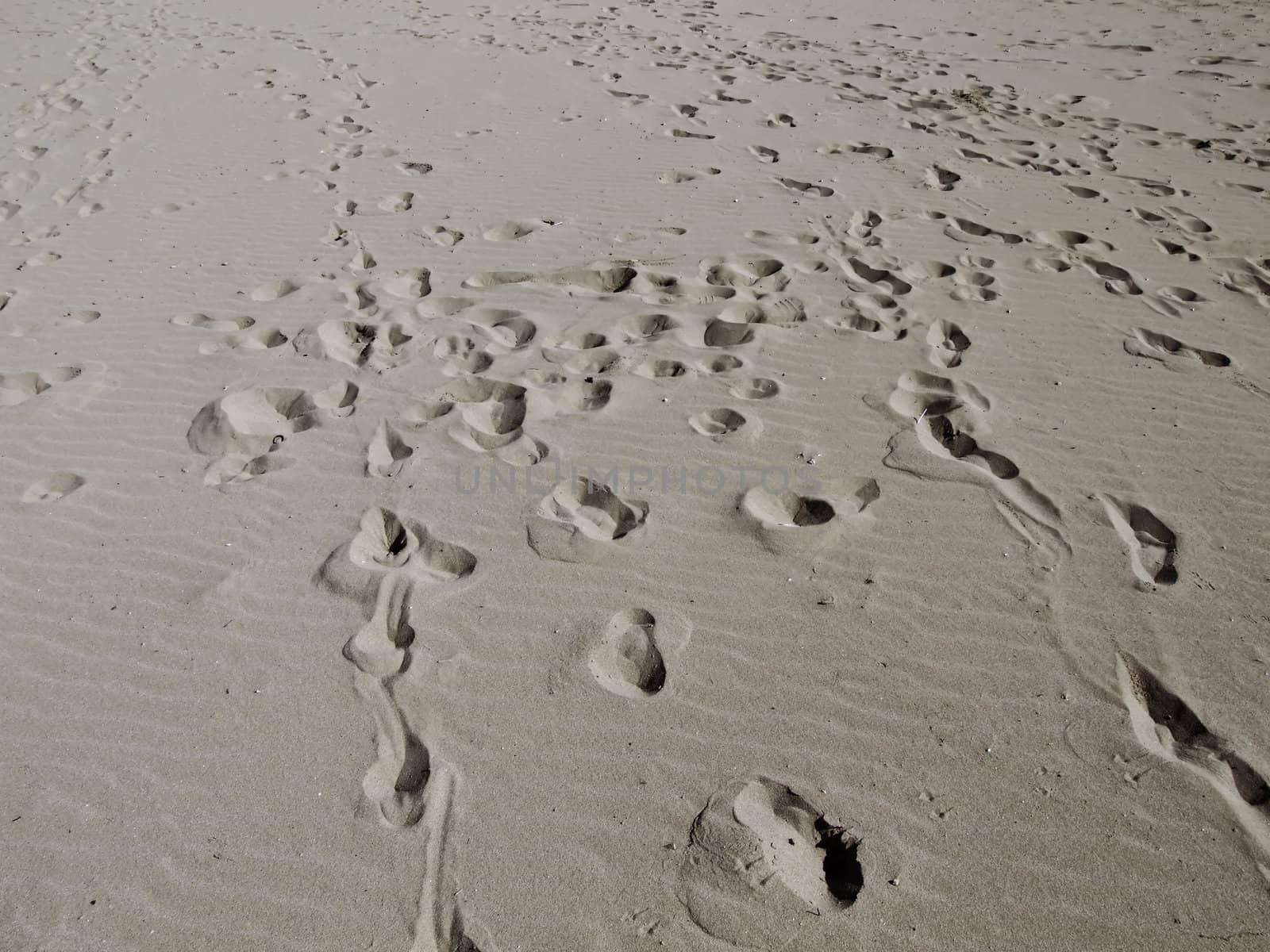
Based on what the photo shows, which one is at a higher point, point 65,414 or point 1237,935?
point 1237,935

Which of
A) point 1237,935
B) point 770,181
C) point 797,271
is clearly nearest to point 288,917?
point 1237,935

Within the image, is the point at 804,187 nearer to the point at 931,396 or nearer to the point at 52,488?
the point at 931,396

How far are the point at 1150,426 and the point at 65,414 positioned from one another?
13.2 feet

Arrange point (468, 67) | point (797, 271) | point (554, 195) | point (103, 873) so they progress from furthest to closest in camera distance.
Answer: point (468, 67), point (554, 195), point (797, 271), point (103, 873)

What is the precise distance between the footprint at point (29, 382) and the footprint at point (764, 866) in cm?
311

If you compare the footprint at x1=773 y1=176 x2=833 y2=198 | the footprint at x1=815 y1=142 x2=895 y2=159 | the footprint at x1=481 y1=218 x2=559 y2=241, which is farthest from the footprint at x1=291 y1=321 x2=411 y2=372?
the footprint at x1=815 y1=142 x2=895 y2=159

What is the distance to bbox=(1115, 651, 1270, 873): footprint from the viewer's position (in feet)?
5.78

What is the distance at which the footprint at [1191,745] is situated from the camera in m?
1.76

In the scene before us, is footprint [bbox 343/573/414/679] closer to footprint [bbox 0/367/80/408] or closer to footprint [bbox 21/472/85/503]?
footprint [bbox 21/472/85/503]

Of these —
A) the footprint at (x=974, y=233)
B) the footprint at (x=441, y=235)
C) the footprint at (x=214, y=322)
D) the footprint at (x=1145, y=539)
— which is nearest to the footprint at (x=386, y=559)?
the footprint at (x=214, y=322)

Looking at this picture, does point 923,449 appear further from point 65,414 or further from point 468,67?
point 468,67

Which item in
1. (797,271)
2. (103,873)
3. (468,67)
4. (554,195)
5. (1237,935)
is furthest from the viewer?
(468,67)

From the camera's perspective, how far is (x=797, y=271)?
3.87 m

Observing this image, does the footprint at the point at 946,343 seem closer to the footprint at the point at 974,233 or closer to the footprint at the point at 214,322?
the footprint at the point at 974,233
